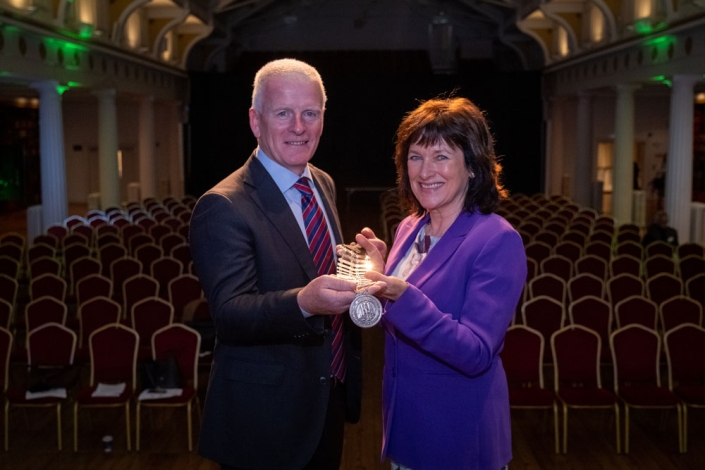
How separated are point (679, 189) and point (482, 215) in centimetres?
1439

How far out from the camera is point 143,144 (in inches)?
930

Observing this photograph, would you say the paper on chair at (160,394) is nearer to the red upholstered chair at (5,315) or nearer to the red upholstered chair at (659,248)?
the red upholstered chair at (5,315)

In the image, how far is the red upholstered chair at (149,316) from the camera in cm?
767

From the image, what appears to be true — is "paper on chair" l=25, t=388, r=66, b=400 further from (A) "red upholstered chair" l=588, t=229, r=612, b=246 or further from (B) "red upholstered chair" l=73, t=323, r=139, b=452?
(A) "red upholstered chair" l=588, t=229, r=612, b=246

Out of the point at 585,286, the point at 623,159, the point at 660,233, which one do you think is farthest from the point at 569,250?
the point at 623,159

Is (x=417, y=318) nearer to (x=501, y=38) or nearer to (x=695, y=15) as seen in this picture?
(x=695, y=15)

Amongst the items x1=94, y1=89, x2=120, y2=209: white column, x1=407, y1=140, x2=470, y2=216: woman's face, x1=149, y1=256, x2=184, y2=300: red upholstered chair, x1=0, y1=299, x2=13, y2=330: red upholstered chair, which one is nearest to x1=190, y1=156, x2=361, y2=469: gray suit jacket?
x1=407, y1=140, x2=470, y2=216: woman's face

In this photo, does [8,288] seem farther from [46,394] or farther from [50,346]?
[46,394]

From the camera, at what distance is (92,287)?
9.04 meters

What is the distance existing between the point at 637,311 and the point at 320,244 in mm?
5824

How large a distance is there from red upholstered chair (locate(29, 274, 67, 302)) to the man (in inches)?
287

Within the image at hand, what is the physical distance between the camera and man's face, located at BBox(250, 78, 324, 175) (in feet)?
7.99

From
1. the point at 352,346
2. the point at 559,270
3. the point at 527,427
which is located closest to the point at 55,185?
the point at 559,270

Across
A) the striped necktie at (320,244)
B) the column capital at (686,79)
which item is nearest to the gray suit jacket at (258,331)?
the striped necktie at (320,244)
